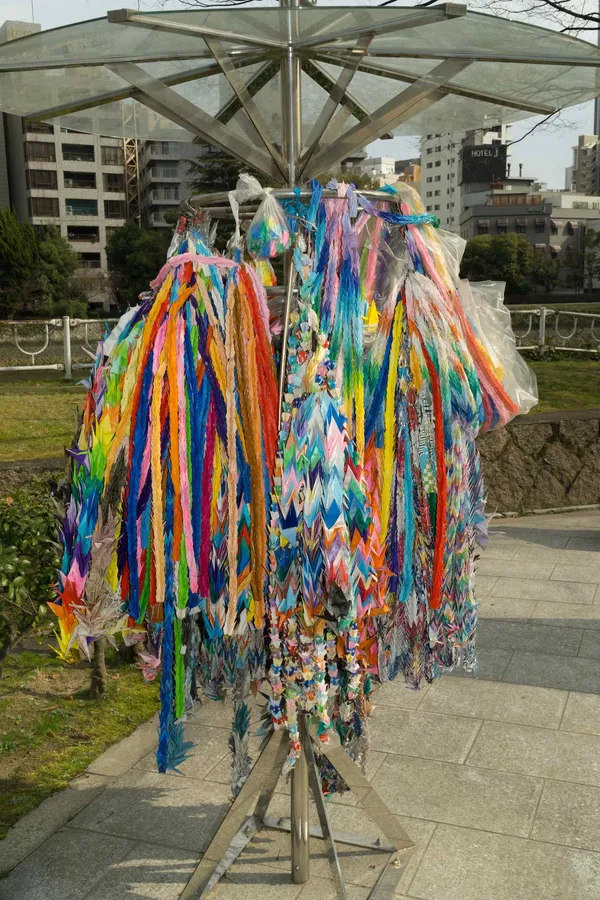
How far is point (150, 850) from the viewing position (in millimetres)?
3283

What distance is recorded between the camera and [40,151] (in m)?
60.9

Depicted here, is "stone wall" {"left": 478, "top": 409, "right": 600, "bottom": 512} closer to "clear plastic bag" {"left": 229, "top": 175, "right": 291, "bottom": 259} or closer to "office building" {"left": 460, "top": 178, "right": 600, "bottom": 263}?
"clear plastic bag" {"left": 229, "top": 175, "right": 291, "bottom": 259}

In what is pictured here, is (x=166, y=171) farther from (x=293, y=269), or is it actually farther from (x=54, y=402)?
(x=293, y=269)

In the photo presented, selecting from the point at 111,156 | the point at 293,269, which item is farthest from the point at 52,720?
the point at 111,156

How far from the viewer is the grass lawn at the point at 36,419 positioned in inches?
314

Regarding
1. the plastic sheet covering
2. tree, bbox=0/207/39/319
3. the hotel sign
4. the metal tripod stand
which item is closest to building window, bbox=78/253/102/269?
tree, bbox=0/207/39/319

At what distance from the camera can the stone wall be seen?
26.9 feet

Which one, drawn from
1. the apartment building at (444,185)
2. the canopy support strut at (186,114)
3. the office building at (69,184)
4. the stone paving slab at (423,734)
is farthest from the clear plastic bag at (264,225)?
the apartment building at (444,185)

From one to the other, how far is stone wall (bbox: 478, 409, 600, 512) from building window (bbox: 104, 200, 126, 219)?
60597 mm

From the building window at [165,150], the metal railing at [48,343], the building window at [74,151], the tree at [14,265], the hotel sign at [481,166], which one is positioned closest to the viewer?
the metal railing at [48,343]

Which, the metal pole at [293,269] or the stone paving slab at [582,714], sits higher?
the metal pole at [293,269]

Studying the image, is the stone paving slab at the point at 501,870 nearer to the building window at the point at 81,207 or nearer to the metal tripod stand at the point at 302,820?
the metal tripod stand at the point at 302,820

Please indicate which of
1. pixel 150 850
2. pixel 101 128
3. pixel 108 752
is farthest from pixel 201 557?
pixel 108 752

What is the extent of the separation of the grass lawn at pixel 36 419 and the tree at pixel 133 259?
28.3m
